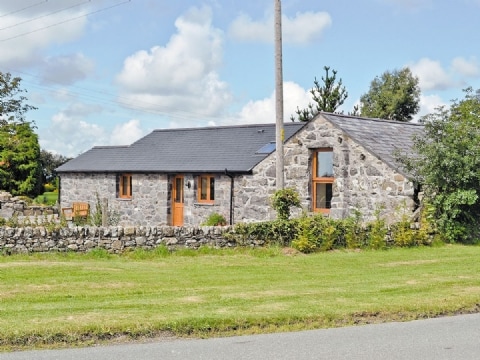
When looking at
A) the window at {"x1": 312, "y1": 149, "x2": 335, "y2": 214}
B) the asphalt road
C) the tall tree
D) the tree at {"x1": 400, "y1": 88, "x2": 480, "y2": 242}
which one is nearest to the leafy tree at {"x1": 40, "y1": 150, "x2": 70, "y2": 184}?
the tall tree

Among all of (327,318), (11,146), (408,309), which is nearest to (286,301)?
(327,318)

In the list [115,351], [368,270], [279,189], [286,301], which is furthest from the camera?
[279,189]

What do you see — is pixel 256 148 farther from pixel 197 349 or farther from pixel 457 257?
pixel 197 349

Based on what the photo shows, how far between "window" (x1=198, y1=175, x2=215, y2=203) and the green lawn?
1003cm

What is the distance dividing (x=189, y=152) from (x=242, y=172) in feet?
17.4

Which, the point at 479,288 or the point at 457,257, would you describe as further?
the point at 457,257

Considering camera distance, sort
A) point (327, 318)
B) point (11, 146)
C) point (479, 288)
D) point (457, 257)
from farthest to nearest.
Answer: point (11, 146) < point (457, 257) < point (479, 288) < point (327, 318)

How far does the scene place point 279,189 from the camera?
64.6ft

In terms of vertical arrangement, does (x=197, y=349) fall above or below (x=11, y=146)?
below

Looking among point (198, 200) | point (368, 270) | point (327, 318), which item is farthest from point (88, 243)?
point (198, 200)

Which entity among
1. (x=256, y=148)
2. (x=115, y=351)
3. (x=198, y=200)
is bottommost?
(x=115, y=351)

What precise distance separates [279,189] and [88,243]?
5.78m

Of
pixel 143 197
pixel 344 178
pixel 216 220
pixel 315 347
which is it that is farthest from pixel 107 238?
pixel 143 197

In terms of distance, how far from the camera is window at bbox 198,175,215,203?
90.7 ft
